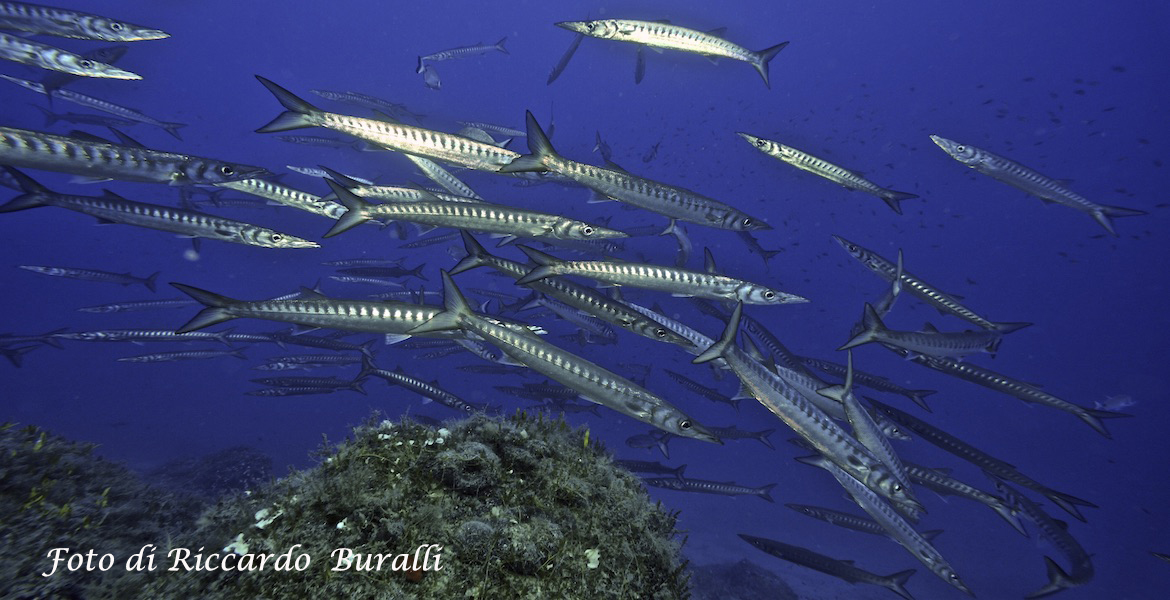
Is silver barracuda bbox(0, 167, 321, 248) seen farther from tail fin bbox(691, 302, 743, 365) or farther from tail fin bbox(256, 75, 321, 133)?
tail fin bbox(691, 302, 743, 365)

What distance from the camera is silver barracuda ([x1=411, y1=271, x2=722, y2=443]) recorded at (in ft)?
17.1

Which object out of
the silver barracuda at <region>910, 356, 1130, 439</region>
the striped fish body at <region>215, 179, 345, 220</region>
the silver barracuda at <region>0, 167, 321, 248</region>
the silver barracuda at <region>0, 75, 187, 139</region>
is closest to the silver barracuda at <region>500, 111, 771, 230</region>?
the silver barracuda at <region>0, 167, 321, 248</region>

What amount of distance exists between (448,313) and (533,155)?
246 cm

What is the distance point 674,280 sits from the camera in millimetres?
7184

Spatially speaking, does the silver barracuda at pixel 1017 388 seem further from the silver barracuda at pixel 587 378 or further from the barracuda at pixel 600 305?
the silver barracuda at pixel 587 378

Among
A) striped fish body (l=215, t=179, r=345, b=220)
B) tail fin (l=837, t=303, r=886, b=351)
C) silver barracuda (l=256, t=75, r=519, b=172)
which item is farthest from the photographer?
striped fish body (l=215, t=179, r=345, b=220)

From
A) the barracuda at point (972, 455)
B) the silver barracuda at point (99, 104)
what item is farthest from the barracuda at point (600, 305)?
the silver barracuda at point (99, 104)

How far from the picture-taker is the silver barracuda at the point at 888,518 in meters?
6.54

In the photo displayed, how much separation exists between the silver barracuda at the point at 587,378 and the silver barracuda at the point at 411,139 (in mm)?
2146

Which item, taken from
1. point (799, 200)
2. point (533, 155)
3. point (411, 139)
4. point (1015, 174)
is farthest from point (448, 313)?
point (799, 200)

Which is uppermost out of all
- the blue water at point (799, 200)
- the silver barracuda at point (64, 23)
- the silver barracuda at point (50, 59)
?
the silver barracuda at point (64, 23)

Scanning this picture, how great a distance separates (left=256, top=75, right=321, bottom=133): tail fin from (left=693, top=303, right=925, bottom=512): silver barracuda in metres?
A: 5.15

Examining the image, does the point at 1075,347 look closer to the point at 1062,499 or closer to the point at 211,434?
the point at 1062,499

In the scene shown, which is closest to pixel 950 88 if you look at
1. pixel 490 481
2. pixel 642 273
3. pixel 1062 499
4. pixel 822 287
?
pixel 822 287
